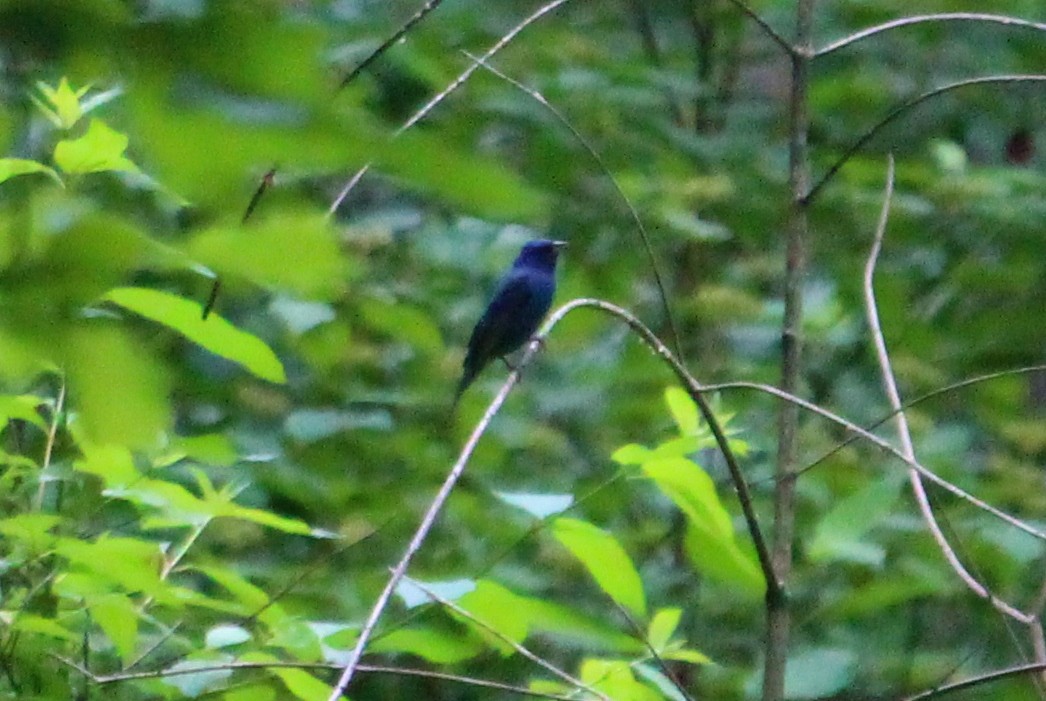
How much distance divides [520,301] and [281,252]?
2.51 meters

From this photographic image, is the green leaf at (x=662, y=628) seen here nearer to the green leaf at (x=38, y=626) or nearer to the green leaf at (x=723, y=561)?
the green leaf at (x=723, y=561)

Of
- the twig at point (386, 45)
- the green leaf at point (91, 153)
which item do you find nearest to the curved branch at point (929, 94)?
the twig at point (386, 45)

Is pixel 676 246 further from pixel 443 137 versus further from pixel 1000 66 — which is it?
pixel 443 137

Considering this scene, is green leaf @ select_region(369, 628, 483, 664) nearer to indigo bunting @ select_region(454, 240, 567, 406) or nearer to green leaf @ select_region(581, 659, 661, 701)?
green leaf @ select_region(581, 659, 661, 701)

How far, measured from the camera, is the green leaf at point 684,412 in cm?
137

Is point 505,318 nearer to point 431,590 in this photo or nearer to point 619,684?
point 619,684

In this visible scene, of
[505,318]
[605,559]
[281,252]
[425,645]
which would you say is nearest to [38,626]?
[425,645]

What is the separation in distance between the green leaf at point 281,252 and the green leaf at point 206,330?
12.0 inches

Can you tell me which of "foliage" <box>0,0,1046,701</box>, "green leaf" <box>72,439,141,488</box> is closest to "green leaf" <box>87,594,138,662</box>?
"foliage" <box>0,0,1046,701</box>

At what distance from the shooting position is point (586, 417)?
2152 mm

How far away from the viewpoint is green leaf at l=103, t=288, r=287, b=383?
682mm

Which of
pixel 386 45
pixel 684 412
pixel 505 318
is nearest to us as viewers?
pixel 386 45

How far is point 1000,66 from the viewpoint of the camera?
7.11 feet

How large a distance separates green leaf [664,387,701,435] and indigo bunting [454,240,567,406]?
1093mm
